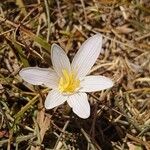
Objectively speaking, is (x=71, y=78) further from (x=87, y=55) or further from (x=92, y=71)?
(x=92, y=71)

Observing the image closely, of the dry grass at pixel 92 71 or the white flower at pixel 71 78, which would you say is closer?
the white flower at pixel 71 78

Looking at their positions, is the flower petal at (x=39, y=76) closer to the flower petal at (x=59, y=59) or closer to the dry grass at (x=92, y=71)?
the flower petal at (x=59, y=59)

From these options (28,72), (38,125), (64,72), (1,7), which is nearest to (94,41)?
(64,72)

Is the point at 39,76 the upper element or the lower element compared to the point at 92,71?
upper

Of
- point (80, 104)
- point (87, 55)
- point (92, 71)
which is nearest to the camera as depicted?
point (80, 104)

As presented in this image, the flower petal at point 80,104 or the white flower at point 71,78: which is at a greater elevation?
the white flower at point 71,78

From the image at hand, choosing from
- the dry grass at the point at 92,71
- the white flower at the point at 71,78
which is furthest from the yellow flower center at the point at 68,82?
the dry grass at the point at 92,71

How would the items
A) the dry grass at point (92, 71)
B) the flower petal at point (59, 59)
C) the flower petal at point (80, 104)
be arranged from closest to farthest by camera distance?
the flower petal at point (80, 104)
the flower petal at point (59, 59)
the dry grass at point (92, 71)

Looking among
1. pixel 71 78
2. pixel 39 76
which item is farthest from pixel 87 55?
pixel 39 76
